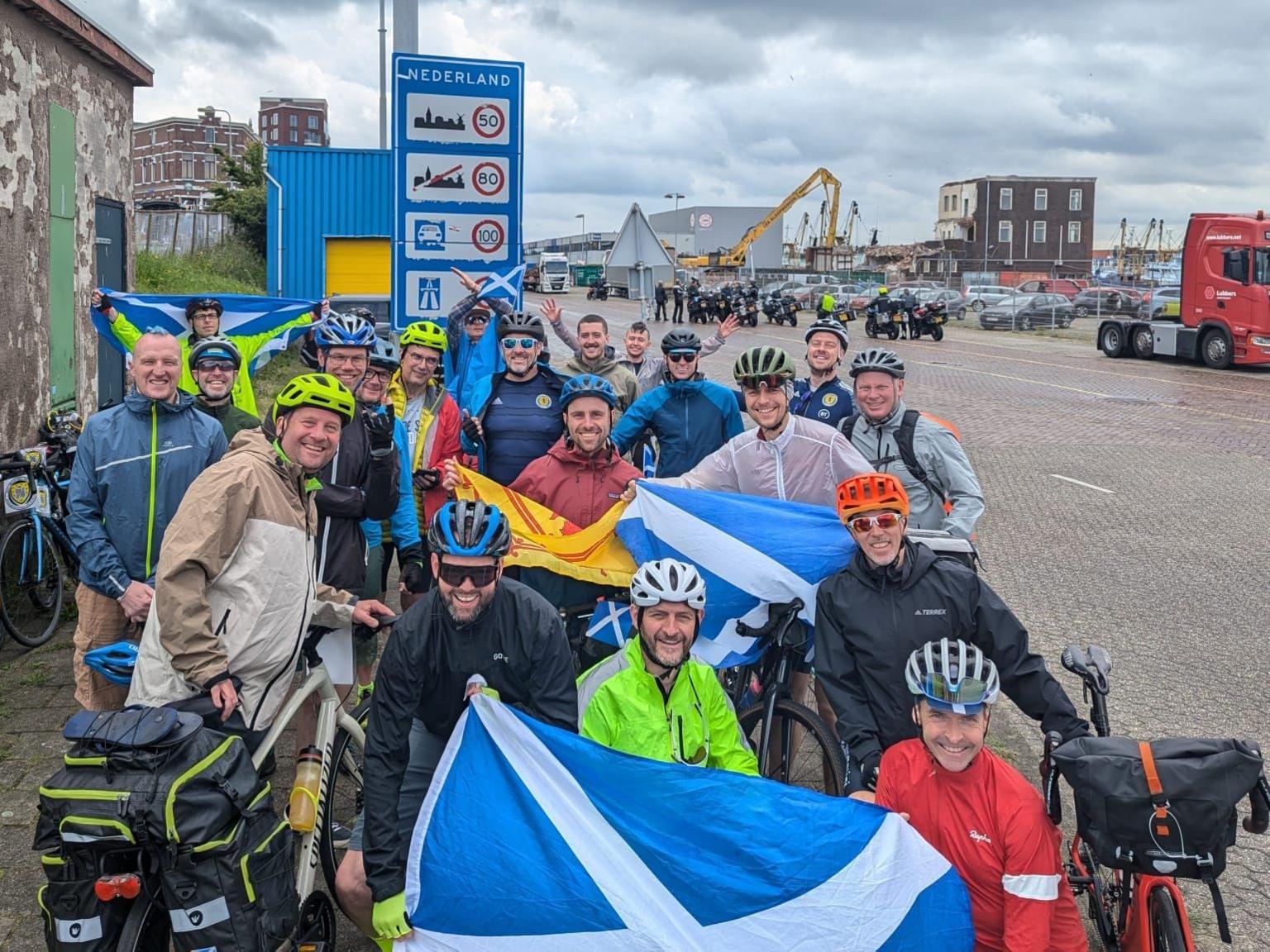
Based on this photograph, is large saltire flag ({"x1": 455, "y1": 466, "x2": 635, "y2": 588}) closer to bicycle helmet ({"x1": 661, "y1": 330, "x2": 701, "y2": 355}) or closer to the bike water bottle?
bicycle helmet ({"x1": 661, "y1": 330, "x2": 701, "y2": 355})

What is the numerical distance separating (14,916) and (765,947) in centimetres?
292

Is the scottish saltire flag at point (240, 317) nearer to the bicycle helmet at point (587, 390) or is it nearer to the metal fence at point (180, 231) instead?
the bicycle helmet at point (587, 390)

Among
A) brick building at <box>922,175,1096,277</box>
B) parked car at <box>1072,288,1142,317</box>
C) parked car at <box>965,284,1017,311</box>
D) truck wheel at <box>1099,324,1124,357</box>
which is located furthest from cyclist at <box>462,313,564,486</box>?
brick building at <box>922,175,1096,277</box>

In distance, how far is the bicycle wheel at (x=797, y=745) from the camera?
16.9ft

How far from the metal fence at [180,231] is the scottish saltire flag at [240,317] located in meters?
25.5

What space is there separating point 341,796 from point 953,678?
2.41 m

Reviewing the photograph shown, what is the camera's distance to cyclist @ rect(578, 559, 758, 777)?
171 inches

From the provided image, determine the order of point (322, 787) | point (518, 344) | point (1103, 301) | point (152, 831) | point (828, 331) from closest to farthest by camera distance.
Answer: point (152, 831) → point (322, 787) → point (518, 344) → point (828, 331) → point (1103, 301)

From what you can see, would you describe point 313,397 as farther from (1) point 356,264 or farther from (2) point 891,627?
(1) point 356,264

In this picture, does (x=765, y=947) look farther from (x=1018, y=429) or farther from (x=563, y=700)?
(x=1018, y=429)

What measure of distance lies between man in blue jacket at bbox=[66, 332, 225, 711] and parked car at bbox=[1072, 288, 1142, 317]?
46.1 meters

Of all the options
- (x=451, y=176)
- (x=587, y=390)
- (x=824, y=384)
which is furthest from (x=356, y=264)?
(x=587, y=390)

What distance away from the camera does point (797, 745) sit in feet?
17.3

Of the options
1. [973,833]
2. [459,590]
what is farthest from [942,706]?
[459,590]
